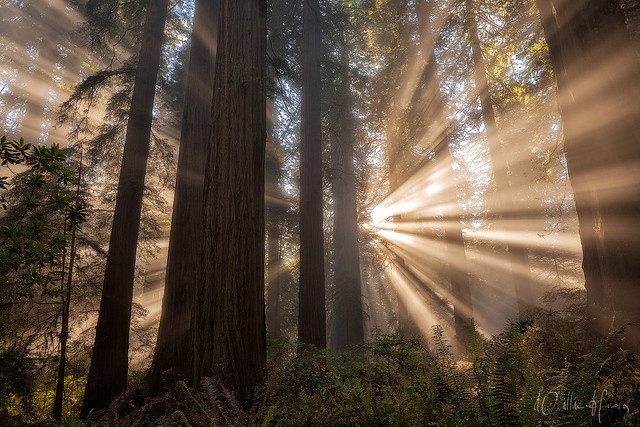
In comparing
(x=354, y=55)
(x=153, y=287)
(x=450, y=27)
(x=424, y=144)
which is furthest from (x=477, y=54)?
(x=153, y=287)

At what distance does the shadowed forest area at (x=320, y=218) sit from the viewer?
93.4 inches

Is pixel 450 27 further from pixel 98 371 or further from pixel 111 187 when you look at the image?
pixel 98 371

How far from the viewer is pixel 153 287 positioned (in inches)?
761

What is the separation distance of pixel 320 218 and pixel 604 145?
19.5 ft

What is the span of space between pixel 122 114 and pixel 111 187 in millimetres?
2423

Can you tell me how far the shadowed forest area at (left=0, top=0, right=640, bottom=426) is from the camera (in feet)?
7.79

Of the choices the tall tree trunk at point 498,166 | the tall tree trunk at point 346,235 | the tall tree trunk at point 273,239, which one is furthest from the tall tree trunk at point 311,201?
the tall tree trunk at point 498,166

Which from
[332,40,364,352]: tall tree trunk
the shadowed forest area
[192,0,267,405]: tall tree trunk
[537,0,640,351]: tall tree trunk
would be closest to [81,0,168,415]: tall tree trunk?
the shadowed forest area

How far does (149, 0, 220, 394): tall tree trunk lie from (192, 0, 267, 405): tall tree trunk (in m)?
1.83

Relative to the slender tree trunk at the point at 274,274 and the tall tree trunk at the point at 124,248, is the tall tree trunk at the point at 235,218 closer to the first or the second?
the tall tree trunk at the point at 124,248

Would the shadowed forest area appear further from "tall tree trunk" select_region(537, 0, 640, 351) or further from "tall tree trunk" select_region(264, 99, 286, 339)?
"tall tree trunk" select_region(264, 99, 286, 339)

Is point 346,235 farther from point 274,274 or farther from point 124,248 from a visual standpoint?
point 124,248

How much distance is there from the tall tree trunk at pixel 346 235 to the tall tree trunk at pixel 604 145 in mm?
8214

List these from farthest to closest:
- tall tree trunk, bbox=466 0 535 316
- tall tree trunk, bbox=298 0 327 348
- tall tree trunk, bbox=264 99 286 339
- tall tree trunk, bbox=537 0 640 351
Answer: tall tree trunk, bbox=264 99 286 339 → tall tree trunk, bbox=466 0 535 316 → tall tree trunk, bbox=298 0 327 348 → tall tree trunk, bbox=537 0 640 351
